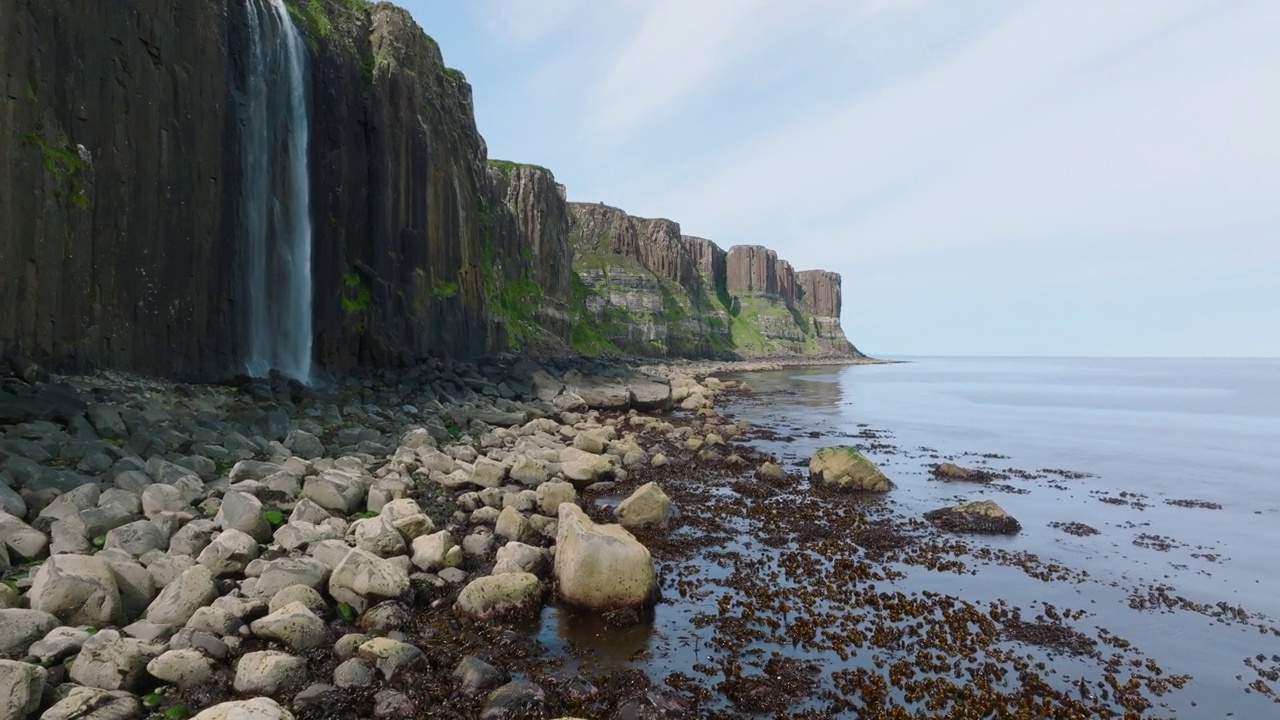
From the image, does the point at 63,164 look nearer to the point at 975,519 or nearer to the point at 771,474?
the point at 771,474

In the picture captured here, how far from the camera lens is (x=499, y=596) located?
369 inches

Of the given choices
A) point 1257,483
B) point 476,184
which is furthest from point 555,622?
point 476,184

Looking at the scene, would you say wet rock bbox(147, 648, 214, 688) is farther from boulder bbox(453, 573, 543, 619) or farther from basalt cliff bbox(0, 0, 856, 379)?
basalt cliff bbox(0, 0, 856, 379)

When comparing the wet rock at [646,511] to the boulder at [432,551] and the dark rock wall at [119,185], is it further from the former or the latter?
the dark rock wall at [119,185]

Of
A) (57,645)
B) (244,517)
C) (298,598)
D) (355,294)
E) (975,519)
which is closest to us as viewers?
(57,645)

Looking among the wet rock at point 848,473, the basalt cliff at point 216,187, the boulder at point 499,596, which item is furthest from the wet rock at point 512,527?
the basalt cliff at point 216,187

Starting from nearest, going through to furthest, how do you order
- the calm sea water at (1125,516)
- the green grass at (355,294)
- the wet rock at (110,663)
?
1. the wet rock at (110,663)
2. the calm sea water at (1125,516)
3. the green grass at (355,294)

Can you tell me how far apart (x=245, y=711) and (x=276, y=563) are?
10.3 ft

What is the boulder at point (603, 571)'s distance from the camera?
9758mm

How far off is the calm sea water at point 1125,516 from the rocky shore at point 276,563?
128 cm

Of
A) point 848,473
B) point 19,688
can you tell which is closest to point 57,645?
point 19,688

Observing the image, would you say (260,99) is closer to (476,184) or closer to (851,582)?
(476,184)

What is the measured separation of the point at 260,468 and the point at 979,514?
15.9m

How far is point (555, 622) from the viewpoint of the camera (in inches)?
366
